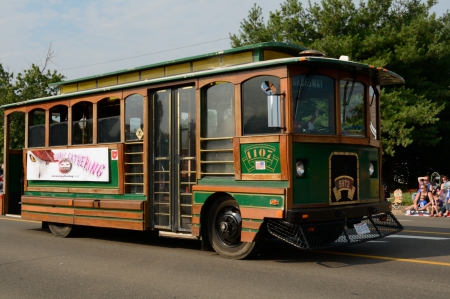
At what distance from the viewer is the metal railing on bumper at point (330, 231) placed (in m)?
8.03

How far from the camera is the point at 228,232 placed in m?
8.88

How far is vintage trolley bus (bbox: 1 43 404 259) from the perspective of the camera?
27.2 feet

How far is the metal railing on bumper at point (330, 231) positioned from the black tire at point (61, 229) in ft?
18.3

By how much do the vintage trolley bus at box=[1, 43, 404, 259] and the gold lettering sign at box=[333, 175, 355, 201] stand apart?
3 centimetres

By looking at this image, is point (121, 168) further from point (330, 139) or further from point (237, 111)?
point (330, 139)

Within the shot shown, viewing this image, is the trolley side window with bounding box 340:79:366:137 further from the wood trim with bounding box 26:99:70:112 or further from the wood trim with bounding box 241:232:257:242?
the wood trim with bounding box 26:99:70:112

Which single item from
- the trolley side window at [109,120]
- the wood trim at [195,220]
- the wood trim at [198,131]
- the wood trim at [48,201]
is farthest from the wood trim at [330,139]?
the wood trim at [48,201]

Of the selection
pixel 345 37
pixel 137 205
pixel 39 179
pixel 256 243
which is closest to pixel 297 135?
pixel 256 243

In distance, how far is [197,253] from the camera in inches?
375

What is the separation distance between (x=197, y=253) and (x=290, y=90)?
316 cm

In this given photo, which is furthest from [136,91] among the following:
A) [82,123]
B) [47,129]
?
[47,129]

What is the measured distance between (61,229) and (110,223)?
2.06 meters

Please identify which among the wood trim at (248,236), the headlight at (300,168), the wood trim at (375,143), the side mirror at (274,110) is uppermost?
the side mirror at (274,110)

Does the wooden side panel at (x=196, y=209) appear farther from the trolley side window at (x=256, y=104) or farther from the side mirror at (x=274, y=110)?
the side mirror at (x=274, y=110)
